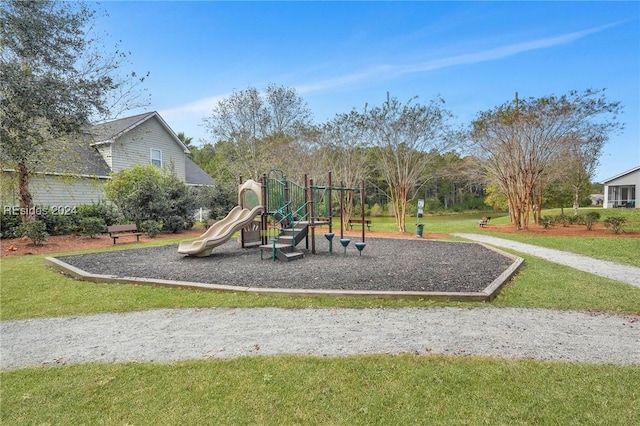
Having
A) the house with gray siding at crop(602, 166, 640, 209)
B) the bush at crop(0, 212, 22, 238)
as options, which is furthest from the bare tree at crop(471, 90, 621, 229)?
the house with gray siding at crop(602, 166, 640, 209)

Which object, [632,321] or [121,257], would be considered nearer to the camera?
[632,321]

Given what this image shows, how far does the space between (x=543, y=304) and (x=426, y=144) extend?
11.9 metres

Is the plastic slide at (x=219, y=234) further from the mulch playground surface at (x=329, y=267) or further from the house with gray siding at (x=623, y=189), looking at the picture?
the house with gray siding at (x=623, y=189)

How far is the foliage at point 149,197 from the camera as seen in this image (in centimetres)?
1530

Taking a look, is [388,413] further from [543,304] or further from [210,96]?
[210,96]

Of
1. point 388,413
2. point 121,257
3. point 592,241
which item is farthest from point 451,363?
point 592,241

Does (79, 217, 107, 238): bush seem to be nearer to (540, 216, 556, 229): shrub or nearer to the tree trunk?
the tree trunk

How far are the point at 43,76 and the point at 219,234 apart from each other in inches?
200

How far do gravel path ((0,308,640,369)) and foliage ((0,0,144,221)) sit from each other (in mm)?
3479

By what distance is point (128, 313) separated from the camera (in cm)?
484

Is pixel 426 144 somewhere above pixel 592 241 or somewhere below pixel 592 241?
above

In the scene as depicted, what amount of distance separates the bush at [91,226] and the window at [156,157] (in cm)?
820

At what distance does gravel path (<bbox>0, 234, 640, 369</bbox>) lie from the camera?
3.45 meters

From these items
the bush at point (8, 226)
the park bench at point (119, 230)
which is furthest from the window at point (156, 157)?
the bush at point (8, 226)
